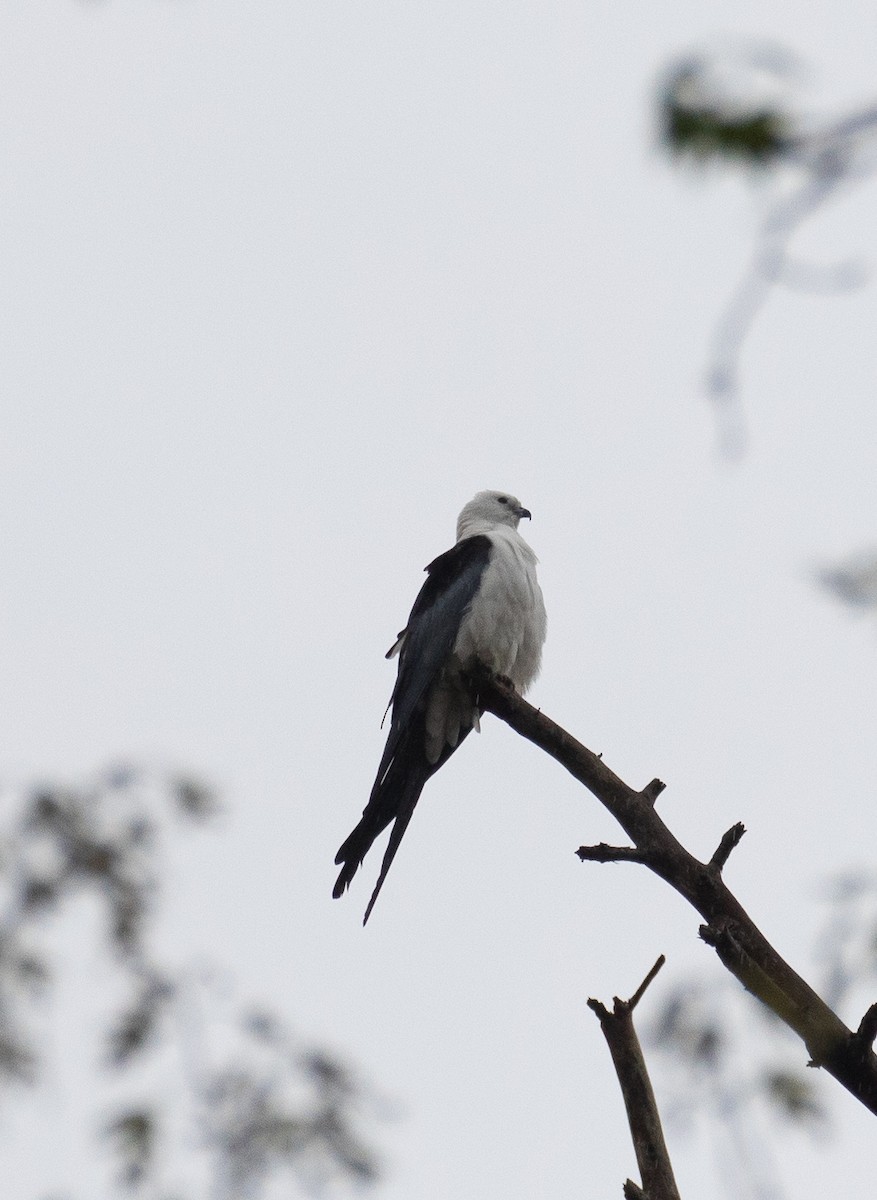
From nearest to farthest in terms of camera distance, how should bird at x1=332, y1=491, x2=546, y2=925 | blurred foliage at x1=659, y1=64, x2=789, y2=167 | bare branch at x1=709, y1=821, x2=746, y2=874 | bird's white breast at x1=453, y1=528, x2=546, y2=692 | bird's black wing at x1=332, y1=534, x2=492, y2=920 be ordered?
blurred foliage at x1=659, y1=64, x2=789, y2=167
bare branch at x1=709, y1=821, x2=746, y2=874
bird's black wing at x1=332, y1=534, x2=492, y2=920
bird at x1=332, y1=491, x2=546, y2=925
bird's white breast at x1=453, y1=528, x2=546, y2=692

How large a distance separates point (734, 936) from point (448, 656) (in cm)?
325

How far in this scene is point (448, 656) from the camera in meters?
6.41

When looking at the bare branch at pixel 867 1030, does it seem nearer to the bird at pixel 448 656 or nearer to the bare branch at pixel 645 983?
the bare branch at pixel 645 983

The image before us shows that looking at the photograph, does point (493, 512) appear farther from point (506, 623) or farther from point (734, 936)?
point (734, 936)

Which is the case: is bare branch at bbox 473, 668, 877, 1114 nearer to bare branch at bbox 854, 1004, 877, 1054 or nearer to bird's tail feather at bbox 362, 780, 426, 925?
bare branch at bbox 854, 1004, 877, 1054

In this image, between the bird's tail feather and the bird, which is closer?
the bird's tail feather

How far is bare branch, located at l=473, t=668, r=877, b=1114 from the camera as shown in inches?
120

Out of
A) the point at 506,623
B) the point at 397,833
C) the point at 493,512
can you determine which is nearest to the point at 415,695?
the point at 506,623

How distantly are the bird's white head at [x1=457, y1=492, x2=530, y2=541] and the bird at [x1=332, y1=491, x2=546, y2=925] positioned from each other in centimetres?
137

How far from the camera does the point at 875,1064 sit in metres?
3.01

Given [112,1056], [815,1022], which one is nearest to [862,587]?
[815,1022]

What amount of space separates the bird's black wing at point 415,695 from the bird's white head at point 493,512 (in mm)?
1352

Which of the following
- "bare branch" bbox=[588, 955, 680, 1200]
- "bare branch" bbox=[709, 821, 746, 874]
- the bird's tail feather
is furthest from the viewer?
the bird's tail feather

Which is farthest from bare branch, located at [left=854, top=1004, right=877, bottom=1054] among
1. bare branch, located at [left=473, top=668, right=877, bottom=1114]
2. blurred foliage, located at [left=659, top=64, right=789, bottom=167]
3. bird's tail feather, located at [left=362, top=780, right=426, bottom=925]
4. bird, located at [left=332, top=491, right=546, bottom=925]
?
bird, located at [left=332, top=491, right=546, bottom=925]
